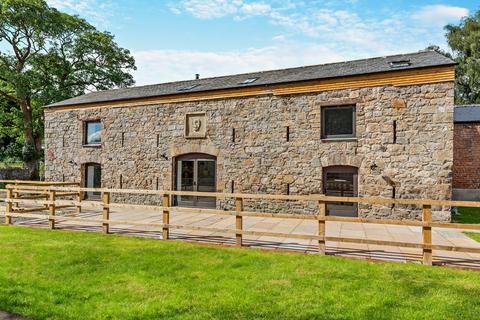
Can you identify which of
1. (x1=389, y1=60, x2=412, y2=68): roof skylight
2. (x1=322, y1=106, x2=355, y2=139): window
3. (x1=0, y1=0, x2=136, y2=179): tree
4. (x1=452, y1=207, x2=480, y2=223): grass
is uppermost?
(x1=0, y1=0, x2=136, y2=179): tree

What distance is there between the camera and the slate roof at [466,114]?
13.6 m

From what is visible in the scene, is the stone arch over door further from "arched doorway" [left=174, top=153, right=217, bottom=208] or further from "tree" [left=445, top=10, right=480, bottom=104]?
"tree" [left=445, top=10, right=480, bottom=104]

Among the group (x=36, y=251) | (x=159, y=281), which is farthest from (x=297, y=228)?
(x=36, y=251)

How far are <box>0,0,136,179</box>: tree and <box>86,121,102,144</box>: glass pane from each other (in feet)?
30.5

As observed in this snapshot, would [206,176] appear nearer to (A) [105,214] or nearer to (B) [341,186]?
(B) [341,186]

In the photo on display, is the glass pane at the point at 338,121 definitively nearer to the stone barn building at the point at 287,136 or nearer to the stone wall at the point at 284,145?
the stone barn building at the point at 287,136

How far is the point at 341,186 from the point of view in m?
9.84

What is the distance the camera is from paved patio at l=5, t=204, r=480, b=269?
5.43 metres

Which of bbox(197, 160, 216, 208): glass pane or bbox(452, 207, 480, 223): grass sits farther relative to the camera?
bbox(197, 160, 216, 208): glass pane

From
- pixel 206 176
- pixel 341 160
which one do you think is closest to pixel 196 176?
pixel 206 176

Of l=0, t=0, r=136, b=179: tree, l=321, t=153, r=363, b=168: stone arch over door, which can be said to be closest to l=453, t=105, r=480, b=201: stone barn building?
→ l=321, t=153, r=363, b=168: stone arch over door

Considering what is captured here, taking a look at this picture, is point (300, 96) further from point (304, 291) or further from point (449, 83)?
point (304, 291)

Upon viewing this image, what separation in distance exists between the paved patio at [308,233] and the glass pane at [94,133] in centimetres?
460

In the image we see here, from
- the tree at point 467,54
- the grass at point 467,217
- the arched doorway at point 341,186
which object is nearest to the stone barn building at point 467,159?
the grass at point 467,217
